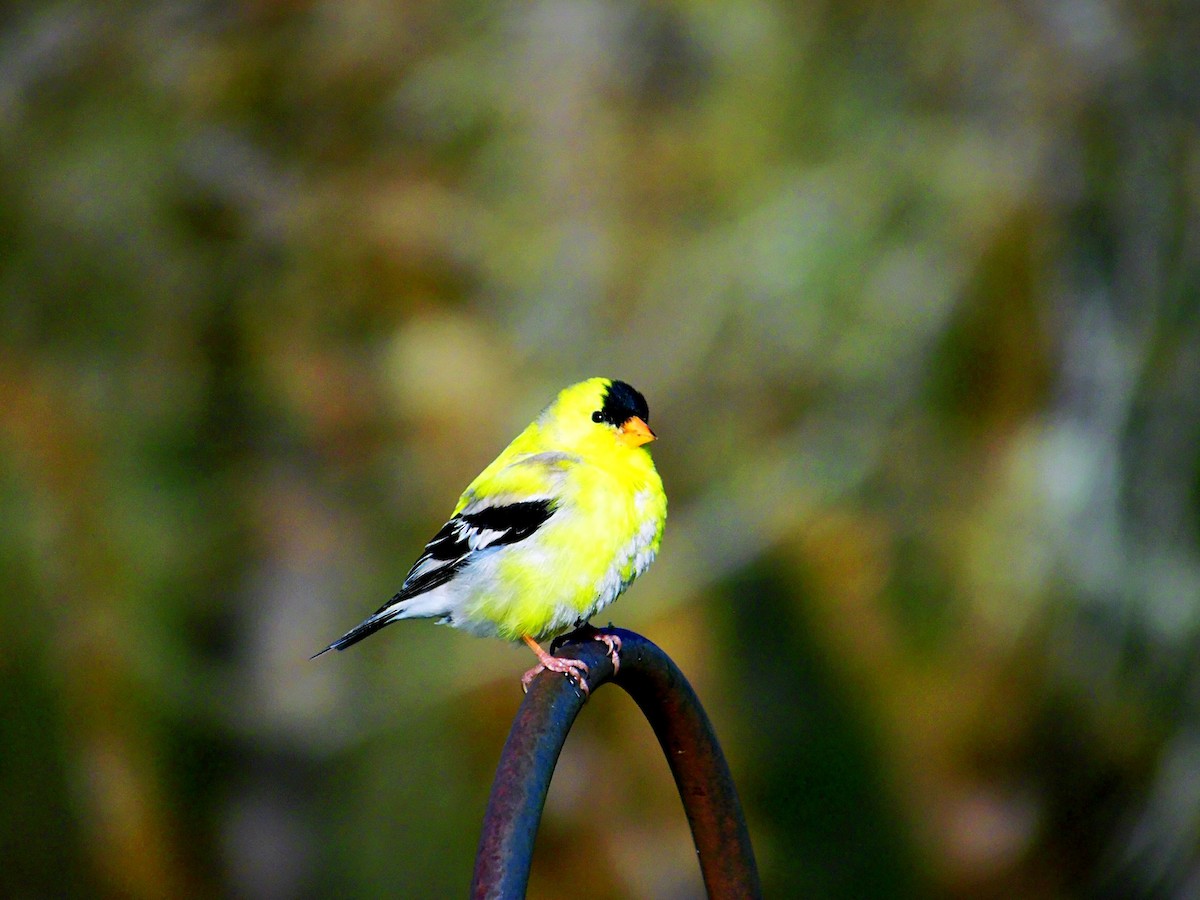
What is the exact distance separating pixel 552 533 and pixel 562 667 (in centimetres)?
44

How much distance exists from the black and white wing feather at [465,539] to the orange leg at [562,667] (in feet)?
0.64

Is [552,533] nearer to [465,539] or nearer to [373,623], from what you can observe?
[465,539]

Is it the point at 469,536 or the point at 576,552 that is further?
the point at 469,536

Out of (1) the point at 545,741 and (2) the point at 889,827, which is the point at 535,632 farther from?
(2) the point at 889,827

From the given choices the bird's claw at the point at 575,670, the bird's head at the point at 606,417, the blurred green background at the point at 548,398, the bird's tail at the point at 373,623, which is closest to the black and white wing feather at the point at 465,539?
the bird's tail at the point at 373,623

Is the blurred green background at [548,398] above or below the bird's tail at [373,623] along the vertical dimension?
above

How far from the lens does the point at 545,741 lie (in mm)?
1545

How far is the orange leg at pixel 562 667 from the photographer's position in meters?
1.81

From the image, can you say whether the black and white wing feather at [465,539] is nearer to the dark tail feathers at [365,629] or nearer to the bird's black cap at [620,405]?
the dark tail feathers at [365,629]

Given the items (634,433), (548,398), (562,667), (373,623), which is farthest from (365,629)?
(548,398)

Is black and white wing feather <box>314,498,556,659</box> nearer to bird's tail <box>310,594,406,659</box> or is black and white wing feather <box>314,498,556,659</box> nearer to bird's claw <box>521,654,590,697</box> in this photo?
bird's tail <box>310,594,406,659</box>

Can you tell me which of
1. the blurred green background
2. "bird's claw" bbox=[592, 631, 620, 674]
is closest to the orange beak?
"bird's claw" bbox=[592, 631, 620, 674]

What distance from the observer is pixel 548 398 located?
451cm

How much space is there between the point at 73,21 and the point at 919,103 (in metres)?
3.05
